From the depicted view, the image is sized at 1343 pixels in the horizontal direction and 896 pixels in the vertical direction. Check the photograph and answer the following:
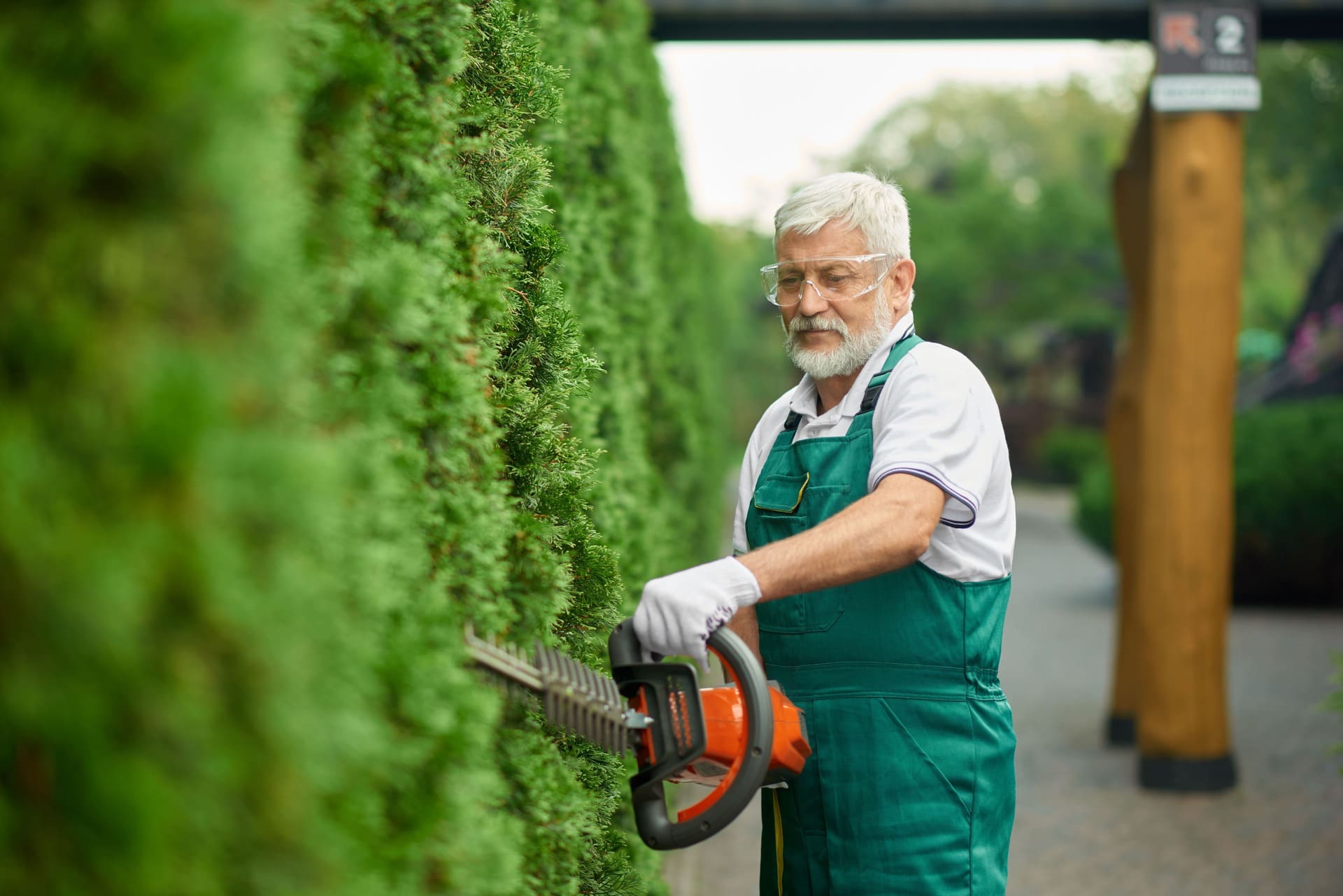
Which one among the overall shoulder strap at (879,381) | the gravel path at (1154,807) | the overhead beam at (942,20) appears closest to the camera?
the overall shoulder strap at (879,381)

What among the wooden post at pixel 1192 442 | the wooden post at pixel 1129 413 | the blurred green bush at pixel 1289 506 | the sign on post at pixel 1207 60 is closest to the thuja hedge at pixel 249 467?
the wooden post at pixel 1192 442

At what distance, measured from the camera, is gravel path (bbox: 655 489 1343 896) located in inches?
200

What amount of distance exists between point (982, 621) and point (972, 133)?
51092mm

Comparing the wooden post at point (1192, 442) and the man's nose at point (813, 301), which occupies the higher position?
the man's nose at point (813, 301)

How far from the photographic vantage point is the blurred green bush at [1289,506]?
1126cm

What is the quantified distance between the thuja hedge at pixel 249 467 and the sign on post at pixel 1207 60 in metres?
4.84

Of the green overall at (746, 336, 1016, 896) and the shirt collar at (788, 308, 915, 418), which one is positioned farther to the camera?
the shirt collar at (788, 308, 915, 418)

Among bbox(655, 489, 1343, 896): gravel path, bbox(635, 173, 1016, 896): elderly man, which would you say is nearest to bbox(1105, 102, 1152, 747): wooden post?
bbox(655, 489, 1343, 896): gravel path

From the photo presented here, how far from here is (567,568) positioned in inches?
95.7

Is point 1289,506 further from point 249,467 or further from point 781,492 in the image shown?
point 249,467

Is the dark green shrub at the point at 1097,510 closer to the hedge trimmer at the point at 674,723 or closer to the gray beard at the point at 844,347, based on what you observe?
the gray beard at the point at 844,347

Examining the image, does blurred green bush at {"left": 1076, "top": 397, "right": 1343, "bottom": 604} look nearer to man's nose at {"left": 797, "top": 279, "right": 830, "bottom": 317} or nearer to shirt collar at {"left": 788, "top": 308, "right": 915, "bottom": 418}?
shirt collar at {"left": 788, "top": 308, "right": 915, "bottom": 418}

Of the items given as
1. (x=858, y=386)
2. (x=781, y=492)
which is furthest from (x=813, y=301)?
(x=781, y=492)

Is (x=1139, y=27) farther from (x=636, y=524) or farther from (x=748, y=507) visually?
(x=748, y=507)
